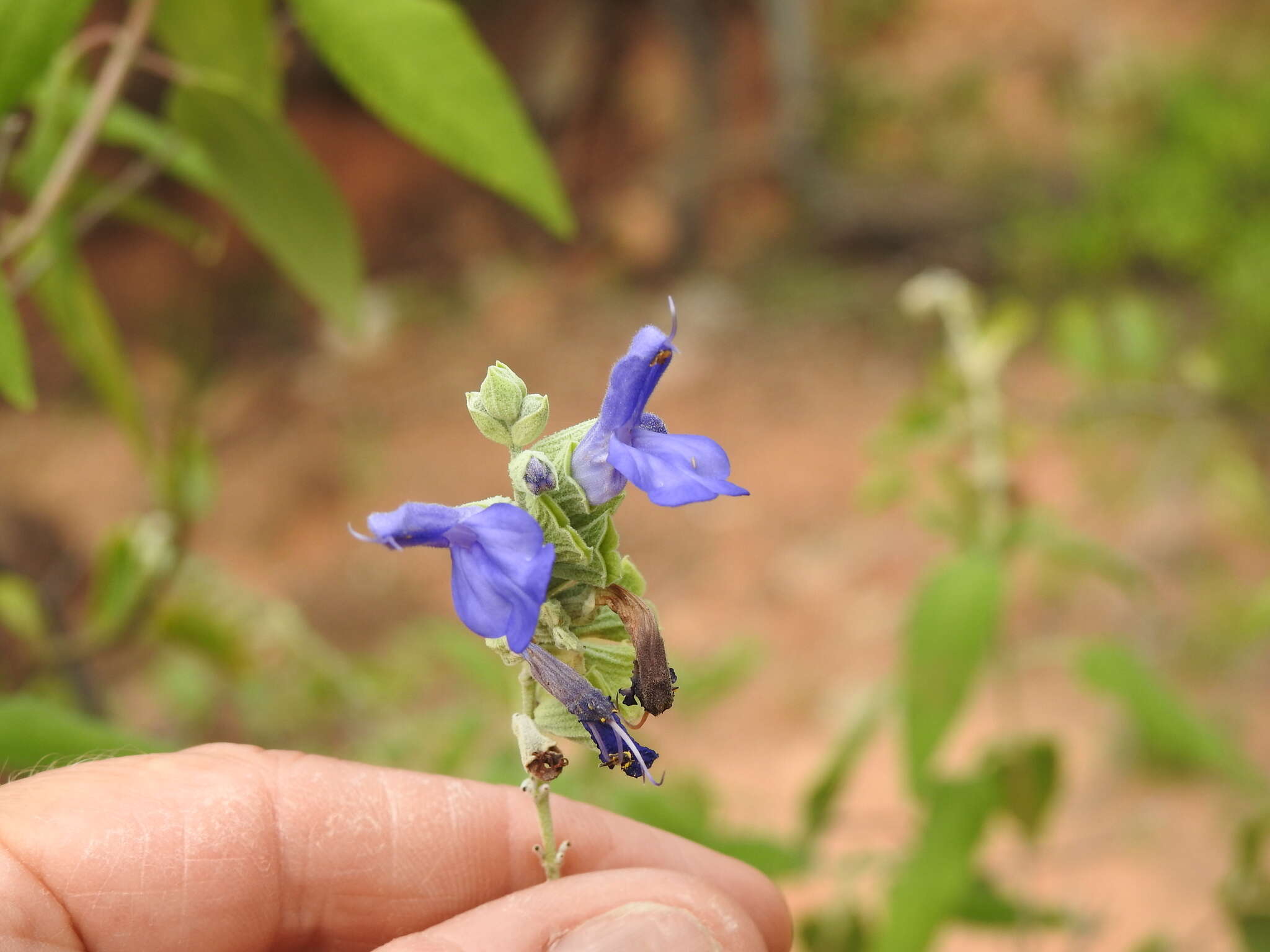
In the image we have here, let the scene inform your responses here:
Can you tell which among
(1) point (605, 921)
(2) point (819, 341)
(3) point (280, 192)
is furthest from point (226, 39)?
(2) point (819, 341)

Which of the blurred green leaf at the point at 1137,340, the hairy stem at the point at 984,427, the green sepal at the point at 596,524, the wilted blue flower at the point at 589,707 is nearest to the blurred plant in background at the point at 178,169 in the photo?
the green sepal at the point at 596,524

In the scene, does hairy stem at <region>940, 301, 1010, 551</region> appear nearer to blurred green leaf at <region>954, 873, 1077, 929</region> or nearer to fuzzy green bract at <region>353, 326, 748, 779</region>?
blurred green leaf at <region>954, 873, 1077, 929</region>

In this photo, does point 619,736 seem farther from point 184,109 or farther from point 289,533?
point 289,533

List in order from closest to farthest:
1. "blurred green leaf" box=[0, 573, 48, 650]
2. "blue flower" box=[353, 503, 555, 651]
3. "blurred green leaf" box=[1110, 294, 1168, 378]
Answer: "blue flower" box=[353, 503, 555, 651]
"blurred green leaf" box=[0, 573, 48, 650]
"blurred green leaf" box=[1110, 294, 1168, 378]

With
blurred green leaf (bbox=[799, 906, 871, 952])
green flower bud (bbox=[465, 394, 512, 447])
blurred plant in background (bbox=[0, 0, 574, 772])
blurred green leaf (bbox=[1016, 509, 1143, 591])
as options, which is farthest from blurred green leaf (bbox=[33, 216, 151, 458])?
blurred green leaf (bbox=[1016, 509, 1143, 591])

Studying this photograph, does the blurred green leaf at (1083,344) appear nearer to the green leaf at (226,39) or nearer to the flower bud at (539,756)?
the green leaf at (226,39)

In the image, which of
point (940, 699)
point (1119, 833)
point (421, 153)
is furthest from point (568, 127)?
point (940, 699)
